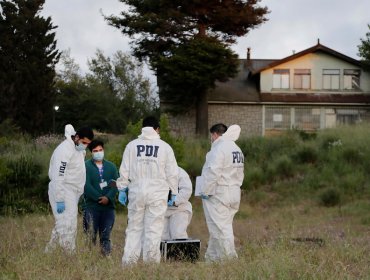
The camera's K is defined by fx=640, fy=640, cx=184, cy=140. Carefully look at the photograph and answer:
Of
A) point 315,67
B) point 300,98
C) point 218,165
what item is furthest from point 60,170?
point 315,67

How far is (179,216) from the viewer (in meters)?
8.66

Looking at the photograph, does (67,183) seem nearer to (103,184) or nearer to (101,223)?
(103,184)

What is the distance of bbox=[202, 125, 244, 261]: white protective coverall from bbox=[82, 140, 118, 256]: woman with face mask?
54.7 inches

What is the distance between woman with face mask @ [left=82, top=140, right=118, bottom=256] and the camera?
8969 millimetres

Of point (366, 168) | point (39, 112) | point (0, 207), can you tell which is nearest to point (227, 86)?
point (39, 112)

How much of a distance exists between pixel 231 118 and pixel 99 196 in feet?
85.3

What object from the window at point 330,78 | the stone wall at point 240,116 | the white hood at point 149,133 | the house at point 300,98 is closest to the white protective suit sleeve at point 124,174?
the white hood at point 149,133

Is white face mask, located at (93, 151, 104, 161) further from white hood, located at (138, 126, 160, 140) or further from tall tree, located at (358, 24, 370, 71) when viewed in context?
tall tree, located at (358, 24, 370, 71)

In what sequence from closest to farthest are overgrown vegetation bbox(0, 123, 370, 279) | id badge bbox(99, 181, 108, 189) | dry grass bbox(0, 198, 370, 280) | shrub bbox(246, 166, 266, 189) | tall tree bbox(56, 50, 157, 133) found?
dry grass bbox(0, 198, 370, 280) → overgrown vegetation bbox(0, 123, 370, 279) → id badge bbox(99, 181, 108, 189) → shrub bbox(246, 166, 266, 189) → tall tree bbox(56, 50, 157, 133)

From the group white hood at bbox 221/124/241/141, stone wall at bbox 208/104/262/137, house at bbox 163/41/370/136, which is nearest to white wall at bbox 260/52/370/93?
house at bbox 163/41/370/136

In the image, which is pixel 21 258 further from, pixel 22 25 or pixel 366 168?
pixel 22 25

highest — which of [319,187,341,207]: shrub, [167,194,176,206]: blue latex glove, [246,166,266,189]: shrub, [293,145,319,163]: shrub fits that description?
[167,194,176,206]: blue latex glove

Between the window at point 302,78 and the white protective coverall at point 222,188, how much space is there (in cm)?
2658

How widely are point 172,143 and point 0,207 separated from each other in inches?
183
